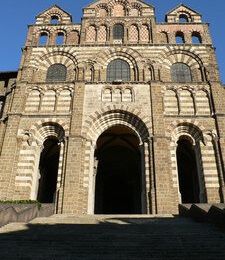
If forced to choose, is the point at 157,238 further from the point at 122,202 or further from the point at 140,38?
the point at 140,38

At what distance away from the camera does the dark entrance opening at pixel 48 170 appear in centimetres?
2216

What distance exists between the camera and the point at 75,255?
26.1 feet

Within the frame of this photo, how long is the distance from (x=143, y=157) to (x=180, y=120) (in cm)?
374

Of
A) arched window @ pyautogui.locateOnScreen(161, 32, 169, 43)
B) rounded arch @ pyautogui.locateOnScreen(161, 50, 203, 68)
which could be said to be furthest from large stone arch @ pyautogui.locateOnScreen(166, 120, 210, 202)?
arched window @ pyautogui.locateOnScreen(161, 32, 169, 43)

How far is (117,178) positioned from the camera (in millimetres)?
25391

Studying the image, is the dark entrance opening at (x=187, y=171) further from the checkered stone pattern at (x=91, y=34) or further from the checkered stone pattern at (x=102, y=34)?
the checkered stone pattern at (x=91, y=34)

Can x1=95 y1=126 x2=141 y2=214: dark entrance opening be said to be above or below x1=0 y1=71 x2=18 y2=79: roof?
below

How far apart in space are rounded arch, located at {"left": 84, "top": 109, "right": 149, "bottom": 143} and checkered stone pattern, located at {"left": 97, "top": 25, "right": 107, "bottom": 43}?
762 cm

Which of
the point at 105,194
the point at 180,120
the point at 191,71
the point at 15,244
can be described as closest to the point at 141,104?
the point at 180,120

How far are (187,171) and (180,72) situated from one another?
313 inches

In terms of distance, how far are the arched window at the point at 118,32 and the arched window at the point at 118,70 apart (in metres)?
2.79

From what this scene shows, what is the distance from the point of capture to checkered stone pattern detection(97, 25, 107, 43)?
81.4ft

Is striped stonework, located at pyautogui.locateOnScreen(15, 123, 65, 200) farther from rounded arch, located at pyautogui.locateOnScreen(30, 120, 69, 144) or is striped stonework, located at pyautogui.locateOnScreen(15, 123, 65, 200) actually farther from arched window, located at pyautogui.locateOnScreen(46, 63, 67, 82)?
arched window, located at pyautogui.locateOnScreen(46, 63, 67, 82)

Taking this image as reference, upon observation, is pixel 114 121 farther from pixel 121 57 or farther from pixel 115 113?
pixel 121 57
